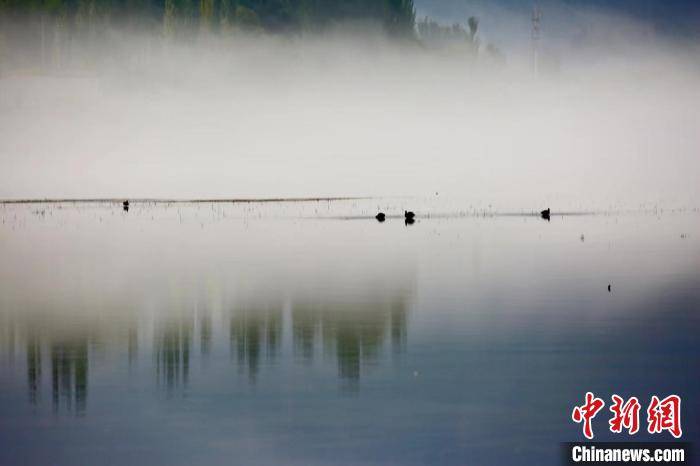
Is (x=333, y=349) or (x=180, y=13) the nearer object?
(x=333, y=349)

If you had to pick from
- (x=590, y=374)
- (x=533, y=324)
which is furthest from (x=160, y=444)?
(x=533, y=324)

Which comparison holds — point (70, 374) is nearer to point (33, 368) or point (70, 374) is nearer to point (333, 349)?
point (33, 368)

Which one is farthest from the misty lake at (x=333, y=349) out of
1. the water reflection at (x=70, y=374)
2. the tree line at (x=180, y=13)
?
the tree line at (x=180, y=13)

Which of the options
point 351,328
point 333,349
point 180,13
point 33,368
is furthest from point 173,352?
point 180,13

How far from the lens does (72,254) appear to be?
151 feet

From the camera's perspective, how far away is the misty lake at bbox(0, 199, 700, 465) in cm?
1683

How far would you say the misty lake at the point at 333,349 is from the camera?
16828 millimetres

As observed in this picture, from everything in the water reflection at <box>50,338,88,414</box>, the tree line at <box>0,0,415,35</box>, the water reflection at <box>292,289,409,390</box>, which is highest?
the tree line at <box>0,0,415,35</box>

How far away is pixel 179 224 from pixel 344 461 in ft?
173

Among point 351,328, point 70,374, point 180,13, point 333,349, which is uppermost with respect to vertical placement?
point 180,13

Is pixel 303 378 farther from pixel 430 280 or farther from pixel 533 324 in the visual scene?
pixel 430 280

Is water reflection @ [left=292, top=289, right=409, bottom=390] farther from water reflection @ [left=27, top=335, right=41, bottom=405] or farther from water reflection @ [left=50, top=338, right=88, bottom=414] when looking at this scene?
water reflection @ [left=27, top=335, right=41, bottom=405]

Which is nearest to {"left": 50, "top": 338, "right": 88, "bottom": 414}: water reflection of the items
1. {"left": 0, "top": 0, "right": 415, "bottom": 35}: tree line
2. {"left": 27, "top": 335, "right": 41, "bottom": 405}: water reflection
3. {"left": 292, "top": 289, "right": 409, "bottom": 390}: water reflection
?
{"left": 27, "top": 335, "right": 41, "bottom": 405}: water reflection

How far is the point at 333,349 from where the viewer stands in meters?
23.3
